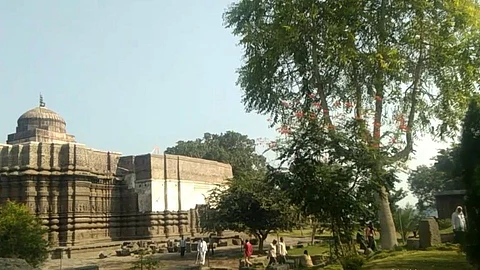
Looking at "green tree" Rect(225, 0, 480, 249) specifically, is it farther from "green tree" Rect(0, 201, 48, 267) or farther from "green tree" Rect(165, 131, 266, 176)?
"green tree" Rect(165, 131, 266, 176)

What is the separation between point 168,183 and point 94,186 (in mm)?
4718

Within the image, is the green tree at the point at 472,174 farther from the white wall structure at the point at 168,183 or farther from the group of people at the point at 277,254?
the white wall structure at the point at 168,183

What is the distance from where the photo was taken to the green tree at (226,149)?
56419 mm

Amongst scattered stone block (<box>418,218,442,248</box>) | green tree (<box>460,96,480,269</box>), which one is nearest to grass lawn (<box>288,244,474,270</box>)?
scattered stone block (<box>418,218,442,248</box>)

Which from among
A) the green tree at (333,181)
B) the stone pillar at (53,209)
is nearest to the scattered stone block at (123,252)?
the stone pillar at (53,209)

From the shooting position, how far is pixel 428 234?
1439 centimetres

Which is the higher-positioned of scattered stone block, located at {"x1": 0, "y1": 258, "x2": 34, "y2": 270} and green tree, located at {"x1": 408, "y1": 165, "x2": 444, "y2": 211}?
green tree, located at {"x1": 408, "y1": 165, "x2": 444, "y2": 211}

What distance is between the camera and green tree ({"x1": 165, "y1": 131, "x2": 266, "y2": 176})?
185 ft

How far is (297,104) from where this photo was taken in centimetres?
1878

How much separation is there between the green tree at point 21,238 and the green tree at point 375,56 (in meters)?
8.30

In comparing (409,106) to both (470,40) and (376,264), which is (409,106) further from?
(376,264)

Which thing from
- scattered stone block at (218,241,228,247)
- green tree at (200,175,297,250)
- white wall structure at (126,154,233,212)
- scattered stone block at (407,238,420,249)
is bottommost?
scattered stone block at (218,241,228,247)

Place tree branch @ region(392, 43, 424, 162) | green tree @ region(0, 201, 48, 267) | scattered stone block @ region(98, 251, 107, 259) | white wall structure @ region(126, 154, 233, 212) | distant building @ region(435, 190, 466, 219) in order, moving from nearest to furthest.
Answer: green tree @ region(0, 201, 48, 267) < tree branch @ region(392, 43, 424, 162) < distant building @ region(435, 190, 466, 219) < scattered stone block @ region(98, 251, 107, 259) < white wall structure @ region(126, 154, 233, 212)

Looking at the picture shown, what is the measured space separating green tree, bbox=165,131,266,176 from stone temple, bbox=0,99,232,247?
17.8m
